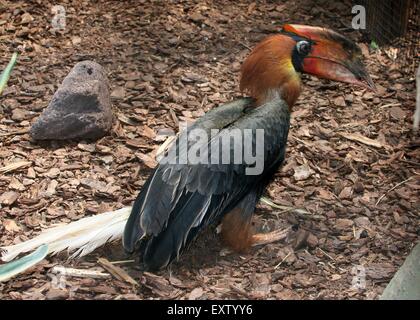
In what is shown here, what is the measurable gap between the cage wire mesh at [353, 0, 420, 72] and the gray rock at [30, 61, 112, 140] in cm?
331

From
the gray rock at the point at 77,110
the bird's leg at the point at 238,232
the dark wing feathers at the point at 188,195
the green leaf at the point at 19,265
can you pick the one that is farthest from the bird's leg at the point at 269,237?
the gray rock at the point at 77,110

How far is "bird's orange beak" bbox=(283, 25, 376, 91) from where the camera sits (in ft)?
19.8

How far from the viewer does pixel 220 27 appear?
807 centimetres

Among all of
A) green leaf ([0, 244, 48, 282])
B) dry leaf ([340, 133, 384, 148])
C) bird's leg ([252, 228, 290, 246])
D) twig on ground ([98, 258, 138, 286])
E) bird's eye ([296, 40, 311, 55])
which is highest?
bird's eye ([296, 40, 311, 55])

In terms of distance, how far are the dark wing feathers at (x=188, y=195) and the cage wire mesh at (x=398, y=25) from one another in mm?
2620

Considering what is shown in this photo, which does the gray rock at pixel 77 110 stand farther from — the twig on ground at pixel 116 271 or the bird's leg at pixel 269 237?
the bird's leg at pixel 269 237

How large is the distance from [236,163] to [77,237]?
1303mm

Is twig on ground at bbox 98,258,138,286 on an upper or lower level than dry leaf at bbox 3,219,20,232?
lower

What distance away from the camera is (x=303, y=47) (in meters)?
6.03

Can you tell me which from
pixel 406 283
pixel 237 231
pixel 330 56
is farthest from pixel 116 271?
pixel 330 56

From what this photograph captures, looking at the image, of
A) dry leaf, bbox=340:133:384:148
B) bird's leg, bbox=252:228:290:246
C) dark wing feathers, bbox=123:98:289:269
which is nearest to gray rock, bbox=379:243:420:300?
bird's leg, bbox=252:228:290:246

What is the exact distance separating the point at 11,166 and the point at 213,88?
2204 mm

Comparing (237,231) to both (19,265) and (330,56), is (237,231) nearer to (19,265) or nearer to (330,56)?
(19,265)

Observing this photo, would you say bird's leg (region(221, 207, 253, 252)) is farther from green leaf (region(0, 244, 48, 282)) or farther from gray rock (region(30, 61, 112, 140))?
gray rock (region(30, 61, 112, 140))
